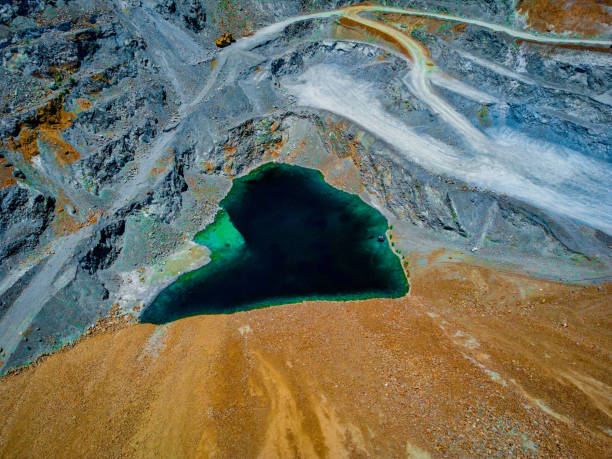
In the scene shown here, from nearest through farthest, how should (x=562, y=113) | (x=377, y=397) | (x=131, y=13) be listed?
(x=377, y=397) < (x=562, y=113) < (x=131, y=13)

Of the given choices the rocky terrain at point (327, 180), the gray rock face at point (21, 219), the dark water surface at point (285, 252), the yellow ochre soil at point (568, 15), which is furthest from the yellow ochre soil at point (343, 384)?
the yellow ochre soil at point (568, 15)

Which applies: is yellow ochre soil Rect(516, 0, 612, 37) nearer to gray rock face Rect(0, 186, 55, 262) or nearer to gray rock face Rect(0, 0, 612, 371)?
gray rock face Rect(0, 0, 612, 371)

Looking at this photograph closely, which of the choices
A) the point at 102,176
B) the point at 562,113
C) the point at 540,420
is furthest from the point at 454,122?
the point at 102,176

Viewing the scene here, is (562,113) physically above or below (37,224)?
below

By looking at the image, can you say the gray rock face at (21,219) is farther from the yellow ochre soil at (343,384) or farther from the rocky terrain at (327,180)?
the yellow ochre soil at (343,384)

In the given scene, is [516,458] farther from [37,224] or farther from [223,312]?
[37,224]

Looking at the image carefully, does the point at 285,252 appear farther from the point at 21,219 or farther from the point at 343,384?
the point at 21,219
